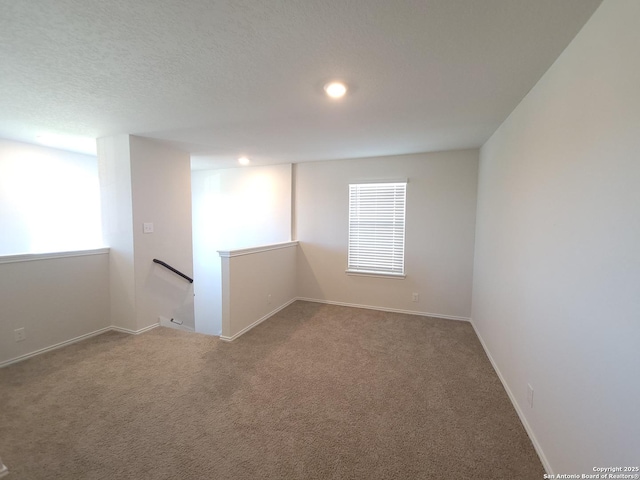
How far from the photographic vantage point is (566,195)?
138cm

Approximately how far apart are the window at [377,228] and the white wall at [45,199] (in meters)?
3.83

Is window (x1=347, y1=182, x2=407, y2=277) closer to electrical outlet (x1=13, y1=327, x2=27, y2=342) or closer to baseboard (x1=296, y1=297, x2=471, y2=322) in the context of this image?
baseboard (x1=296, y1=297, x2=471, y2=322)

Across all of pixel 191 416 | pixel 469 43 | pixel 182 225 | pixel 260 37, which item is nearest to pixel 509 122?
pixel 469 43

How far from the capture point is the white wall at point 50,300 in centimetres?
249

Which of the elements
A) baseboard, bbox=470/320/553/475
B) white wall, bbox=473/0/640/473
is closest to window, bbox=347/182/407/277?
baseboard, bbox=470/320/553/475

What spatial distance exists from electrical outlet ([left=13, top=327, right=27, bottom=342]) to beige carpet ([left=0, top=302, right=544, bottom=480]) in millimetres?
242

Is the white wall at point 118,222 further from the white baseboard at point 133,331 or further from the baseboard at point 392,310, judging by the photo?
the baseboard at point 392,310

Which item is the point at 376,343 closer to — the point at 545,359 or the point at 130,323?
the point at 545,359

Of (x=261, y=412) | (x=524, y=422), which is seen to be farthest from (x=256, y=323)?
(x=524, y=422)

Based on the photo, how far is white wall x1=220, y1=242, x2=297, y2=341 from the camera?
2.98 metres

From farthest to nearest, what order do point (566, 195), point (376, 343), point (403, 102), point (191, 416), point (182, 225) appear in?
point (182, 225), point (376, 343), point (403, 102), point (191, 416), point (566, 195)

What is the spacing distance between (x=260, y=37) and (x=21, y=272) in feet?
10.8

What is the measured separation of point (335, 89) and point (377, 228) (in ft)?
8.16

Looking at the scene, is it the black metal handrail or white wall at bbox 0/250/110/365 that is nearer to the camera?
white wall at bbox 0/250/110/365
